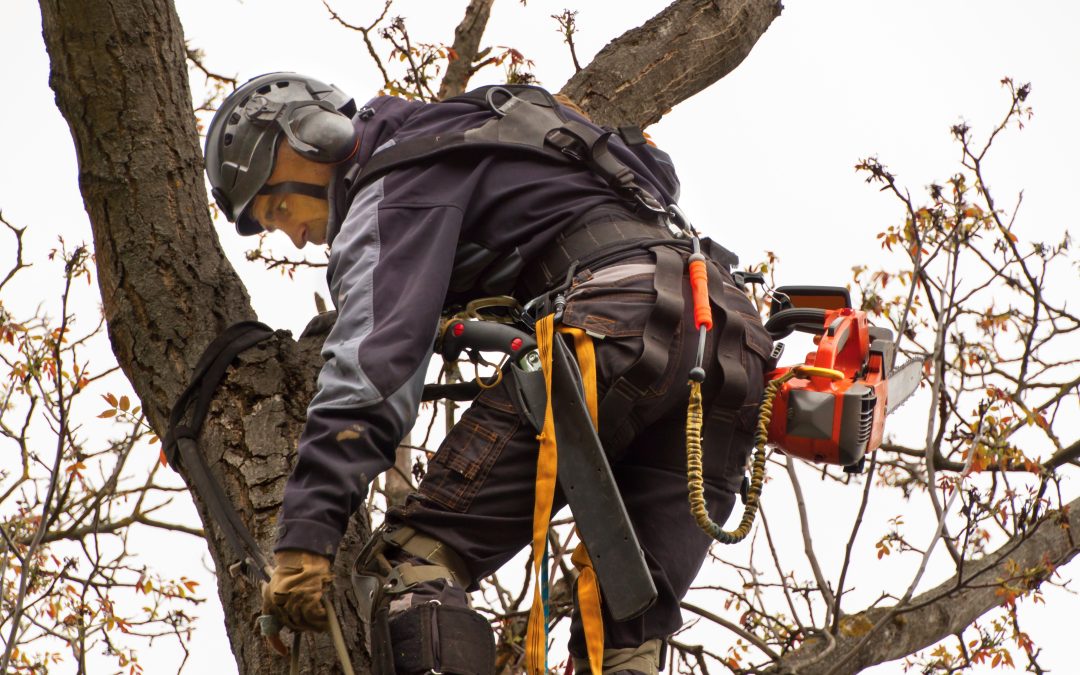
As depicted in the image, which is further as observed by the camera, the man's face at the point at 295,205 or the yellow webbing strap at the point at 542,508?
the man's face at the point at 295,205

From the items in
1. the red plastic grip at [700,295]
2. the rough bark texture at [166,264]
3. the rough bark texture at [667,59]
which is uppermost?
the rough bark texture at [667,59]

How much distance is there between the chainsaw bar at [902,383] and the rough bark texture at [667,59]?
150 centimetres

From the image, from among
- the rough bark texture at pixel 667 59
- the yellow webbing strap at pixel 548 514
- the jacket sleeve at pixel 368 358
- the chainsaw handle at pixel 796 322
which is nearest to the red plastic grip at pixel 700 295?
the yellow webbing strap at pixel 548 514

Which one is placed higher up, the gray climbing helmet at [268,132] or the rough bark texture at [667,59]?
the rough bark texture at [667,59]

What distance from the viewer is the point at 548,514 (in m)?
2.58

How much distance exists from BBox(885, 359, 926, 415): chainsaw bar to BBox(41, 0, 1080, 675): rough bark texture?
1.05 meters

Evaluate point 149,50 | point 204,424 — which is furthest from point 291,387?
point 149,50

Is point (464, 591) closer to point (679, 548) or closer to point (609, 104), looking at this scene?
point (679, 548)

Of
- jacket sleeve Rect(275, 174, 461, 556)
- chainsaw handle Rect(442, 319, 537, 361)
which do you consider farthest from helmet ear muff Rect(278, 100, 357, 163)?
chainsaw handle Rect(442, 319, 537, 361)

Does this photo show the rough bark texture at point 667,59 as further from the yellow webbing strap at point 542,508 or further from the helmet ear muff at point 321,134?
the yellow webbing strap at point 542,508

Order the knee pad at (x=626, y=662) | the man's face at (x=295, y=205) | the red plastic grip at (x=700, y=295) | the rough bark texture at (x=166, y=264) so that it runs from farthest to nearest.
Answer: the man's face at (x=295, y=205)
the rough bark texture at (x=166, y=264)
the knee pad at (x=626, y=662)
the red plastic grip at (x=700, y=295)

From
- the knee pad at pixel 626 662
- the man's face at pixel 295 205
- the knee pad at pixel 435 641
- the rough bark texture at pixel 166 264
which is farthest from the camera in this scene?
the man's face at pixel 295 205

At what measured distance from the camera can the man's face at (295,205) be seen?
3234 mm

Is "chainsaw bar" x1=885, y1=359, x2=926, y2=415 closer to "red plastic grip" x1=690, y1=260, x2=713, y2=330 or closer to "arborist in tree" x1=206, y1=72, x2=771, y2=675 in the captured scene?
"arborist in tree" x1=206, y1=72, x2=771, y2=675
